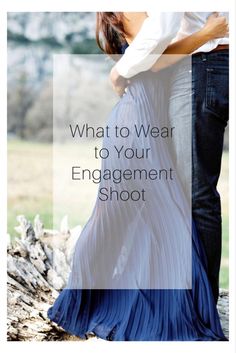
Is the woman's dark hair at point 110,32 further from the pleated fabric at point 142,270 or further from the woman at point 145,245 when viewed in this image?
the pleated fabric at point 142,270

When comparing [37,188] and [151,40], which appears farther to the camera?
[37,188]

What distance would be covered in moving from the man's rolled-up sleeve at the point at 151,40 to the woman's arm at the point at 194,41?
0.03 metres

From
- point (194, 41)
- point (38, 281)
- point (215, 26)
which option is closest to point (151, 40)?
point (194, 41)

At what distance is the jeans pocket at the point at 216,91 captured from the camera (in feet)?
14.6

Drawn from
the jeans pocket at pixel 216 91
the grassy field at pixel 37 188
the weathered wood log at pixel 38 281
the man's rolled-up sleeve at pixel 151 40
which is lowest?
the weathered wood log at pixel 38 281

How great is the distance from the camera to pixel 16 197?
4531 millimetres

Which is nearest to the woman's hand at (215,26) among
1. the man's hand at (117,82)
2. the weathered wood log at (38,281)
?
the man's hand at (117,82)

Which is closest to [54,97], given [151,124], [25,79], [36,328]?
[25,79]

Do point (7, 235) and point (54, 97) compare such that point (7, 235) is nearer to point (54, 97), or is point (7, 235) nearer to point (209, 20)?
point (54, 97)

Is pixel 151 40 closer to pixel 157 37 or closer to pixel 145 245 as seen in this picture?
pixel 157 37

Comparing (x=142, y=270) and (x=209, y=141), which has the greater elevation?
(x=209, y=141)

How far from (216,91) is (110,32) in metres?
0.54

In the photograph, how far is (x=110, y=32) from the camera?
4.46 m

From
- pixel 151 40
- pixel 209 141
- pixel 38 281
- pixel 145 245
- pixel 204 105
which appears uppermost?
pixel 151 40
